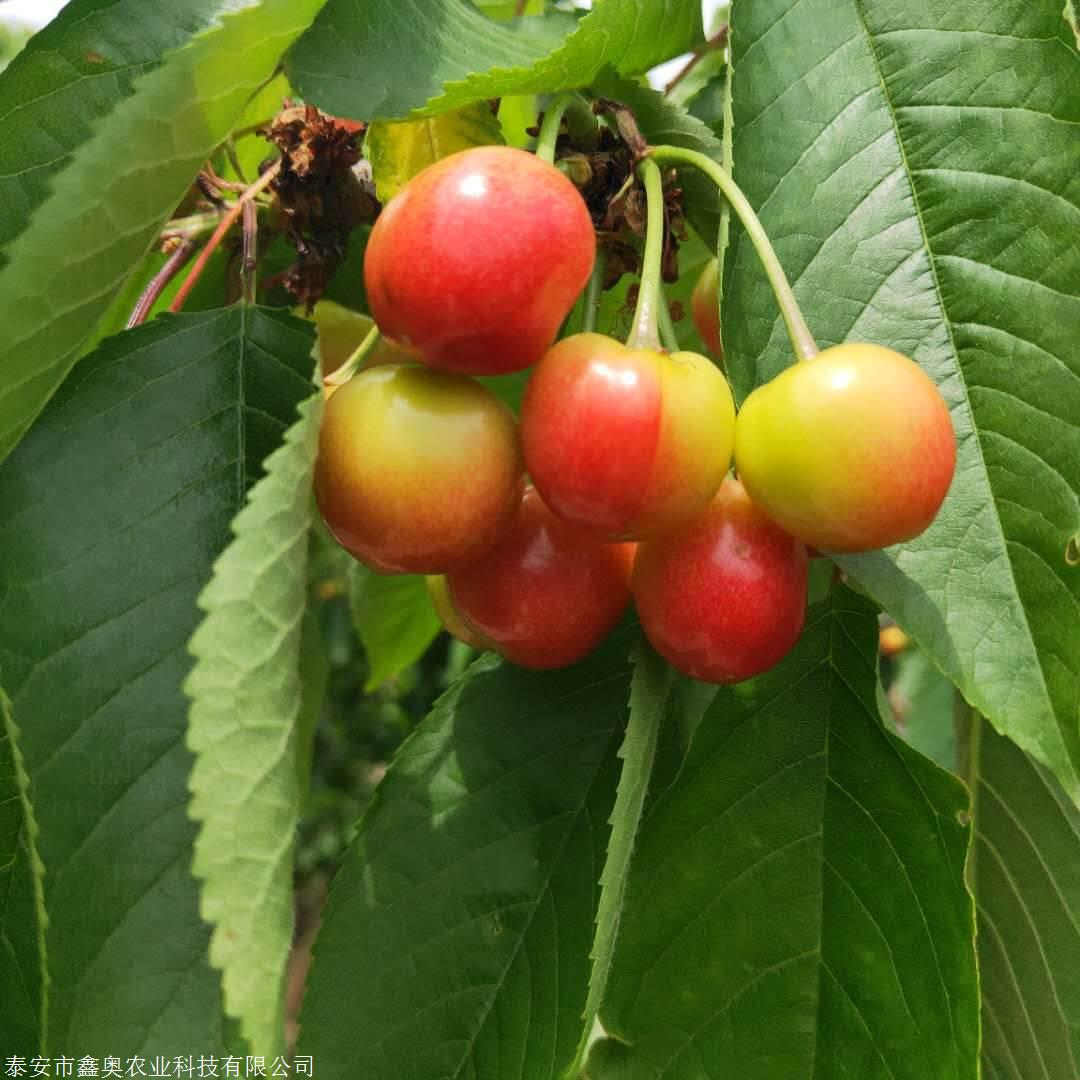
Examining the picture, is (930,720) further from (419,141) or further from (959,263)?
(419,141)

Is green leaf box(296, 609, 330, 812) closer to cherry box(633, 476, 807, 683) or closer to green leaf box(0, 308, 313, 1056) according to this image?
green leaf box(0, 308, 313, 1056)

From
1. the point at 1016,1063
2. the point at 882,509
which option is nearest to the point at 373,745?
the point at 1016,1063

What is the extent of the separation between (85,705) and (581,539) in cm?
35

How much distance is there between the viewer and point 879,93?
2.70ft

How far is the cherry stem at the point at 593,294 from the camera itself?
848 millimetres

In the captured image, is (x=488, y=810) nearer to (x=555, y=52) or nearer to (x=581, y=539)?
(x=581, y=539)

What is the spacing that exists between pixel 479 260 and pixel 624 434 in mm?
133

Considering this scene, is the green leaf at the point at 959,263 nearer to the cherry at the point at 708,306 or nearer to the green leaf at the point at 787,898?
the green leaf at the point at 787,898

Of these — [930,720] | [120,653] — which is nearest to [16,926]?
[120,653]

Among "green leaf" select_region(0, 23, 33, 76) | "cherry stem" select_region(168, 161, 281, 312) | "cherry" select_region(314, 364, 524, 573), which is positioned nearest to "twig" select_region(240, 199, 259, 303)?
"cherry stem" select_region(168, 161, 281, 312)

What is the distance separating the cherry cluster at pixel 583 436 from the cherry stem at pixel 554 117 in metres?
0.09

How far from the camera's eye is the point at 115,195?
71 cm

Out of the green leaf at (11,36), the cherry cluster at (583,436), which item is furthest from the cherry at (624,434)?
the green leaf at (11,36)

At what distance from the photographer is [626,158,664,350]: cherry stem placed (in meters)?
0.75
